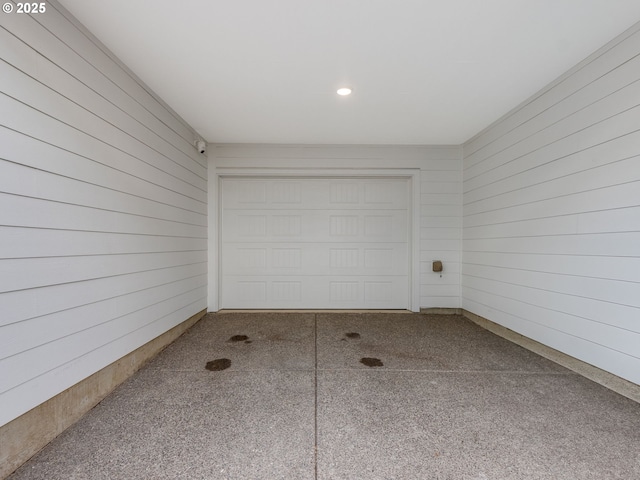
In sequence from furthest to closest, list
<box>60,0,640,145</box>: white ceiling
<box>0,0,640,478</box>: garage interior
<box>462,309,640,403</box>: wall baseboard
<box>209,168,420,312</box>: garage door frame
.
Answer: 1. <box>209,168,420,312</box>: garage door frame
2. <box>462,309,640,403</box>: wall baseboard
3. <box>60,0,640,145</box>: white ceiling
4. <box>0,0,640,478</box>: garage interior

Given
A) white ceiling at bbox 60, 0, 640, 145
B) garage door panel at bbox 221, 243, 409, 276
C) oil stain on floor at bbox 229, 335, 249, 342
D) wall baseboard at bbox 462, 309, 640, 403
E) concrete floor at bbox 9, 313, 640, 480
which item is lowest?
concrete floor at bbox 9, 313, 640, 480

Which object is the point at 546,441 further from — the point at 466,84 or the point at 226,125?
the point at 226,125

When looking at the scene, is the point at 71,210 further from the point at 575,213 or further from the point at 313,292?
the point at 575,213

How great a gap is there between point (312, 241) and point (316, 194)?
71cm

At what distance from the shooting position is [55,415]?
1.71m

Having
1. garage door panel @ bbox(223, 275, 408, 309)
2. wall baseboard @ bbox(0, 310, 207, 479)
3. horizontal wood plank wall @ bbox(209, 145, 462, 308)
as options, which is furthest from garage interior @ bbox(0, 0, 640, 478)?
garage door panel @ bbox(223, 275, 408, 309)

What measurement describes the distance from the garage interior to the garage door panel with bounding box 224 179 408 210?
2.28ft

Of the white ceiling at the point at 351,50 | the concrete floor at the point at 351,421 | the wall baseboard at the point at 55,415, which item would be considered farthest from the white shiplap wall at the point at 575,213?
the wall baseboard at the point at 55,415

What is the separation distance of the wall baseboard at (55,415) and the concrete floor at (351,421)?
0.20 feet

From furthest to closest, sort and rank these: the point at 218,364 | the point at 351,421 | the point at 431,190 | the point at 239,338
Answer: the point at 431,190
the point at 239,338
the point at 218,364
the point at 351,421

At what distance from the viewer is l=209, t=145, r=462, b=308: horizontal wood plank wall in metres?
4.41

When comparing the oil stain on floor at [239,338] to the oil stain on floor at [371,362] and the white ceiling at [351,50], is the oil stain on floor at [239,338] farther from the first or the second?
the white ceiling at [351,50]

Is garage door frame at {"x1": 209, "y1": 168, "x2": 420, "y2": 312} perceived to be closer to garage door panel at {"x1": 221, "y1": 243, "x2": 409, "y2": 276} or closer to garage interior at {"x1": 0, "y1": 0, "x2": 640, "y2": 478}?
garage door panel at {"x1": 221, "y1": 243, "x2": 409, "y2": 276}

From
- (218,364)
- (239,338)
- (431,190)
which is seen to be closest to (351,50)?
(431,190)
